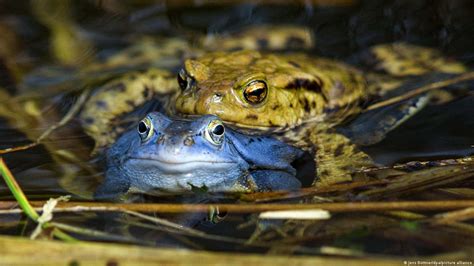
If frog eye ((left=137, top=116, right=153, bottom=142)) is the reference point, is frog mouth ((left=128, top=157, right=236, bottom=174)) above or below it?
below

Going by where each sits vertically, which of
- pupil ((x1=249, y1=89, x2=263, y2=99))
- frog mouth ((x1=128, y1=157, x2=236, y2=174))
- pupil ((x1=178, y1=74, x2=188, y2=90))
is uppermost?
pupil ((x1=178, y1=74, x2=188, y2=90))

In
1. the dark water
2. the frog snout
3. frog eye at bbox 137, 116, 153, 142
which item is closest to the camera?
the frog snout

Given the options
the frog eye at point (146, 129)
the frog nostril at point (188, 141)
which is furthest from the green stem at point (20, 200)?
the frog nostril at point (188, 141)

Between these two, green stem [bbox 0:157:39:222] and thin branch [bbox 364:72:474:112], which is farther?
thin branch [bbox 364:72:474:112]

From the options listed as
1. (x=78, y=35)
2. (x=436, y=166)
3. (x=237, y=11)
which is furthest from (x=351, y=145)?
(x=78, y=35)

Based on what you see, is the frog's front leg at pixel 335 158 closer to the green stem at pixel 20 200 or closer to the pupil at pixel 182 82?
the pupil at pixel 182 82

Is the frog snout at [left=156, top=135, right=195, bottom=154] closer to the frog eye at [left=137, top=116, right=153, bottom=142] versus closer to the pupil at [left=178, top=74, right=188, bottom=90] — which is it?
the frog eye at [left=137, top=116, right=153, bottom=142]

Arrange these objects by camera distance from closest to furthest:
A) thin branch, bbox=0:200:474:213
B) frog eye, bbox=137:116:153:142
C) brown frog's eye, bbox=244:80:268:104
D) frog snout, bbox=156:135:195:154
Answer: thin branch, bbox=0:200:474:213
frog snout, bbox=156:135:195:154
frog eye, bbox=137:116:153:142
brown frog's eye, bbox=244:80:268:104

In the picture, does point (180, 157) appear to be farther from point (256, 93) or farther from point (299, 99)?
point (299, 99)

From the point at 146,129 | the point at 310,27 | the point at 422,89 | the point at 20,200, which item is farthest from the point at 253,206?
the point at 310,27

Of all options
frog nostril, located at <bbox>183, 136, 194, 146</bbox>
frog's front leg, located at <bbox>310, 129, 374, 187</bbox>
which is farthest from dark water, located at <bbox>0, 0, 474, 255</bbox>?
frog nostril, located at <bbox>183, 136, 194, 146</bbox>
